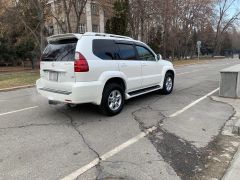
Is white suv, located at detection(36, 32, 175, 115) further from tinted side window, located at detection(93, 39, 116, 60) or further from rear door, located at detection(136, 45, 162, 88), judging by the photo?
rear door, located at detection(136, 45, 162, 88)

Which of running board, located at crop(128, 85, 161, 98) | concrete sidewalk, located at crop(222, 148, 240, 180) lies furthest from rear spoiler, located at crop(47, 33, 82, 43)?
concrete sidewalk, located at crop(222, 148, 240, 180)

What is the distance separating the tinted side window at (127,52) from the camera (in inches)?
280

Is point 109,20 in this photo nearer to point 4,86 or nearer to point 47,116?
point 4,86

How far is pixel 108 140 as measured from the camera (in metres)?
5.01

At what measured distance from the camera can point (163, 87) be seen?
922 cm

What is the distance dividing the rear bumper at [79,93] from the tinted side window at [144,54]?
226 cm

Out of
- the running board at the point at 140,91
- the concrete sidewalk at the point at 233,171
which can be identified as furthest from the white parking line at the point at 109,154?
the running board at the point at 140,91

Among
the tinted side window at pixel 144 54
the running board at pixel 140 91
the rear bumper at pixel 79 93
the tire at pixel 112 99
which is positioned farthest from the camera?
the tinted side window at pixel 144 54

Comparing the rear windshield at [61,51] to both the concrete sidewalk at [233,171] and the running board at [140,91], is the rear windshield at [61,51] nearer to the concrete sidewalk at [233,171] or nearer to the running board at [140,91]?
the running board at [140,91]

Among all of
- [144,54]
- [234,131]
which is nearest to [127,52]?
[144,54]

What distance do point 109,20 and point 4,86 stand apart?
70.1 ft

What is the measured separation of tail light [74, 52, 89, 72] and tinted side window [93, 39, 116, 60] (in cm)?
43

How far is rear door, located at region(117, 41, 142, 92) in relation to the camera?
7055mm

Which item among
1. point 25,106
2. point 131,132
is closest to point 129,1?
point 25,106
